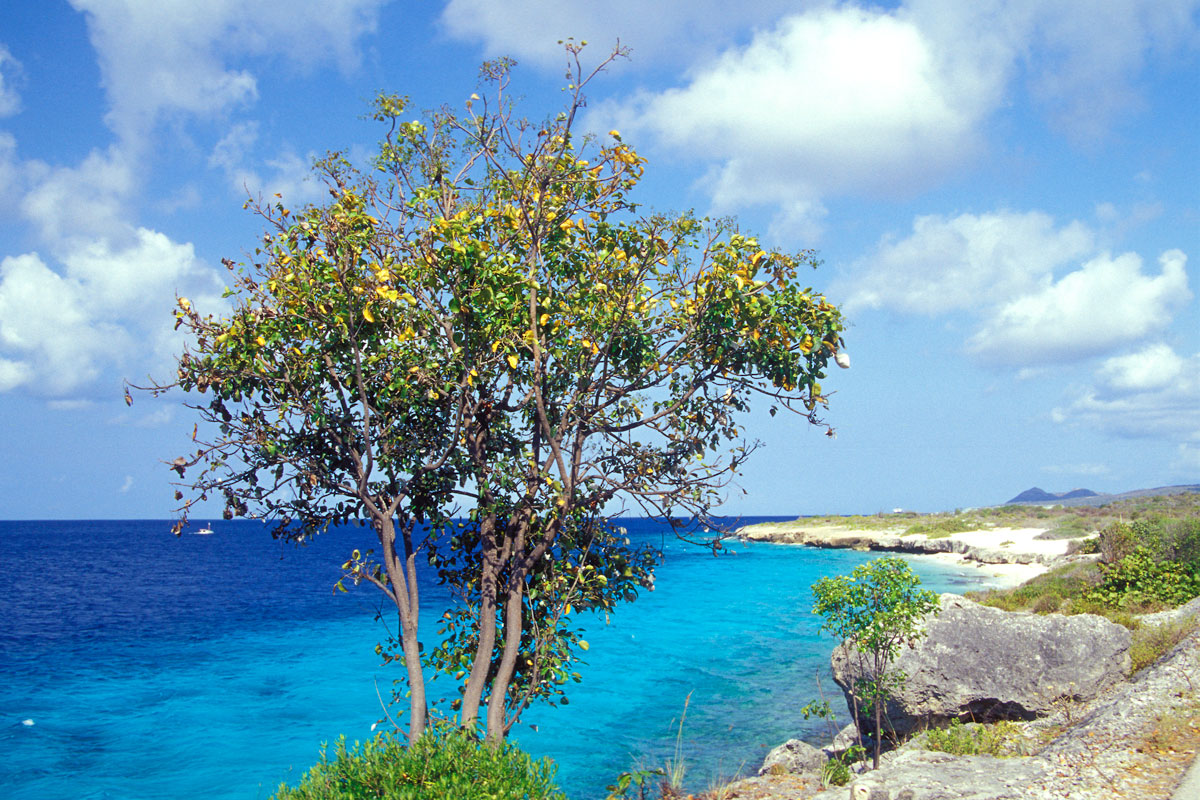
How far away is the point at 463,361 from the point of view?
7.52 m

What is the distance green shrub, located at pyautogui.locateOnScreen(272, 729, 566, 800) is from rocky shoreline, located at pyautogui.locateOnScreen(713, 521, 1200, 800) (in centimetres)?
484

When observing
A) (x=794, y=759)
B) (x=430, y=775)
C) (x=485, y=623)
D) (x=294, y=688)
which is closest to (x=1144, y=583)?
(x=794, y=759)

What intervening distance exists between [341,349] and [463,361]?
1.44 metres

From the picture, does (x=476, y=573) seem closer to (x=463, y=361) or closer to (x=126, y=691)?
(x=463, y=361)

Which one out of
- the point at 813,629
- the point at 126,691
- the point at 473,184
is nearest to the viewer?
the point at 473,184

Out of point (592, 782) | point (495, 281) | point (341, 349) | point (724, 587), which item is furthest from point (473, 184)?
point (724, 587)

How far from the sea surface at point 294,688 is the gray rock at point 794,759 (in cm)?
130

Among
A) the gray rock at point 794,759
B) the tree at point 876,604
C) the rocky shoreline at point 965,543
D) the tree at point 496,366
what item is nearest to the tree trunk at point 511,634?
the tree at point 496,366

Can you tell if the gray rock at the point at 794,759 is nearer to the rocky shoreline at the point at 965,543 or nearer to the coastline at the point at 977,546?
the rocky shoreline at the point at 965,543

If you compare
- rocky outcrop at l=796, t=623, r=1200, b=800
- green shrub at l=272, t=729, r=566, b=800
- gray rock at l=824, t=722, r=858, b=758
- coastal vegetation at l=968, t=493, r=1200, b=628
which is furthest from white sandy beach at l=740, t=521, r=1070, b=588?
green shrub at l=272, t=729, r=566, b=800

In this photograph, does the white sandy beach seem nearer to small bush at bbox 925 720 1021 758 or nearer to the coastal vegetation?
the coastal vegetation

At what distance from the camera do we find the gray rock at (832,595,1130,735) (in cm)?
1424

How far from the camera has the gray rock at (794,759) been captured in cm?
1470

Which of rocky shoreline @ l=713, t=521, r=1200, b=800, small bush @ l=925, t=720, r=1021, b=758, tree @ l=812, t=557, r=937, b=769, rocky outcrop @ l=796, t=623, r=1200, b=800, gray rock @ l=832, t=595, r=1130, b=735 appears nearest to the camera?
rocky outcrop @ l=796, t=623, r=1200, b=800
